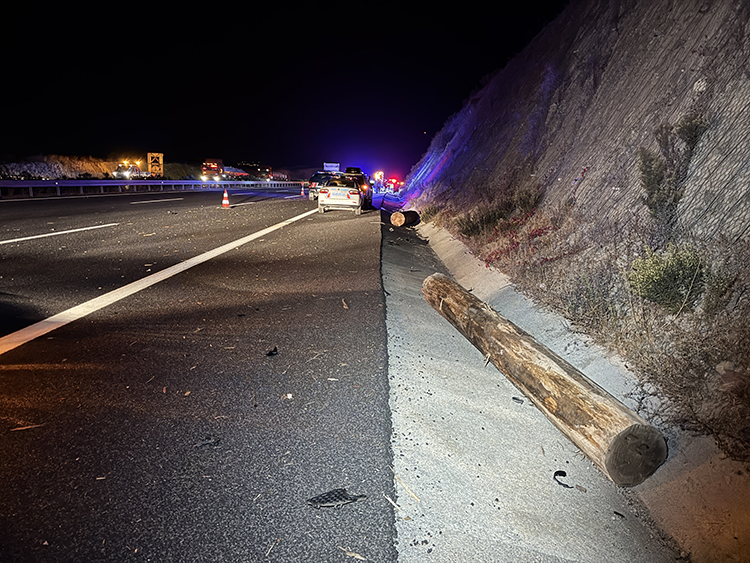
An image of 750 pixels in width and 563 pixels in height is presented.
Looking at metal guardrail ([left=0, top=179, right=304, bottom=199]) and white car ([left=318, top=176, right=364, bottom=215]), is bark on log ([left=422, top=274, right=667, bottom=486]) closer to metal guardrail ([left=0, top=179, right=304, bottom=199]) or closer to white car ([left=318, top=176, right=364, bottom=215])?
white car ([left=318, top=176, right=364, bottom=215])

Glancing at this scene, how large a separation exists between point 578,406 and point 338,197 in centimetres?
1844

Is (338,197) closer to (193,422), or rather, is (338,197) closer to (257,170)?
(193,422)

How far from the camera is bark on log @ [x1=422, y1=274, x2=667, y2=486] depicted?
3.48 metres

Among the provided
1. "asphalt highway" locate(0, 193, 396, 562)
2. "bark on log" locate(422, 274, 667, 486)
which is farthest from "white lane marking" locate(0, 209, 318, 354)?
"bark on log" locate(422, 274, 667, 486)

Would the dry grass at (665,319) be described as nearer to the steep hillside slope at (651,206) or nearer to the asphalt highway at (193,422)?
the steep hillside slope at (651,206)

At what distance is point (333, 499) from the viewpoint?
294 centimetres

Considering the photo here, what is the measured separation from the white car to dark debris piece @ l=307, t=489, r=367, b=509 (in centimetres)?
1899

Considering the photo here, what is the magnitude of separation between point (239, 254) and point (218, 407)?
6938mm

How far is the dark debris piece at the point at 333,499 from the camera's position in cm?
288

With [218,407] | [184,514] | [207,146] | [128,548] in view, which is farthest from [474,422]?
[207,146]

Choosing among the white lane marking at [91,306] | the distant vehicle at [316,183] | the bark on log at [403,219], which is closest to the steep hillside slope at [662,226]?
the bark on log at [403,219]

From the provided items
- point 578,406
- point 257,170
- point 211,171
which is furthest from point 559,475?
point 257,170

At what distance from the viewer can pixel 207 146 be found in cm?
14788

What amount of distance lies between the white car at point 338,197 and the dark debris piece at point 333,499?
18991 mm
